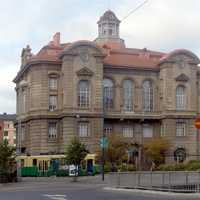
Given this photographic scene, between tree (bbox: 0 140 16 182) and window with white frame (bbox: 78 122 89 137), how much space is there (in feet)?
97.6

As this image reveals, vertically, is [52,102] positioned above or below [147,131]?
above

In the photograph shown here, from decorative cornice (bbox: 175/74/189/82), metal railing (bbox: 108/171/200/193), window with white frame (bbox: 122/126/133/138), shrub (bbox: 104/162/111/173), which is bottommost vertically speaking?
shrub (bbox: 104/162/111/173)

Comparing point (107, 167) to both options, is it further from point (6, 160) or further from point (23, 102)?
point (23, 102)

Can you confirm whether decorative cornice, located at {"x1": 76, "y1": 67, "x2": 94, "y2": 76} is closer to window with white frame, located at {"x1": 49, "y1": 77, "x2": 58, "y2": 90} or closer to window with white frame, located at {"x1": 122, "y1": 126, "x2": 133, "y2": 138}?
window with white frame, located at {"x1": 49, "y1": 77, "x2": 58, "y2": 90}

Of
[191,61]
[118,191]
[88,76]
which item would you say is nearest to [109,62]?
[88,76]

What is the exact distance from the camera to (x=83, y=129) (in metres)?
88.4

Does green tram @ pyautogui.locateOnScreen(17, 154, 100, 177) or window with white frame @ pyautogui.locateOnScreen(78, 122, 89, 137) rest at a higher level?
window with white frame @ pyautogui.locateOnScreen(78, 122, 89, 137)

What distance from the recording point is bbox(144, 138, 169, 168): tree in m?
89.2

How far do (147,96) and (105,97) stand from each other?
291 inches

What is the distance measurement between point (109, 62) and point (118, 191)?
62257 mm

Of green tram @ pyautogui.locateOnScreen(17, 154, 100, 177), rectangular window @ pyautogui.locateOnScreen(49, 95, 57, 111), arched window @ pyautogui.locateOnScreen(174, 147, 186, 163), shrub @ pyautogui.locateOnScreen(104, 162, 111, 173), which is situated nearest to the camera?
green tram @ pyautogui.locateOnScreen(17, 154, 100, 177)

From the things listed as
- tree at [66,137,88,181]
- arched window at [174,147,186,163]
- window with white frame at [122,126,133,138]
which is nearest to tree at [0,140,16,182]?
tree at [66,137,88,181]

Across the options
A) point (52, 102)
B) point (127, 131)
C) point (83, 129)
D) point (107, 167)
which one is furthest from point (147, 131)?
point (107, 167)

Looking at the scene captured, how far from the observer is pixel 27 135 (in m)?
93.9
